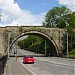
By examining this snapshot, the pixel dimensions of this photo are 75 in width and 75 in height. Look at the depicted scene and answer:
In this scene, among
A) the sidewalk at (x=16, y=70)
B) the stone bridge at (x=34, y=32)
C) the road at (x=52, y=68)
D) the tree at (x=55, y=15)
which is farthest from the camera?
the tree at (x=55, y=15)

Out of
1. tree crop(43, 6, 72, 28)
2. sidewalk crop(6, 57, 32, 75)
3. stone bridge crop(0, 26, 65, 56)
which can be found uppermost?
tree crop(43, 6, 72, 28)

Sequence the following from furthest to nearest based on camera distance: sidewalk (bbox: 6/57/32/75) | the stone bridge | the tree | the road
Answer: the tree → the stone bridge → the road → sidewalk (bbox: 6/57/32/75)

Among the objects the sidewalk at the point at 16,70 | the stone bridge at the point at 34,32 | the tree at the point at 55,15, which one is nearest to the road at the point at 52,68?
the sidewalk at the point at 16,70

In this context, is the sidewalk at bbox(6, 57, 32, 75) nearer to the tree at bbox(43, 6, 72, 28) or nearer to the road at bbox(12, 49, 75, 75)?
the road at bbox(12, 49, 75, 75)

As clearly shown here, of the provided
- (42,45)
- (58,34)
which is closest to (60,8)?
(42,45)

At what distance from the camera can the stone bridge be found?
81.4 m

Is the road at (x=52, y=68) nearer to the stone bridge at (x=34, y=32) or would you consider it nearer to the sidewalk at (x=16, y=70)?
the sidewalk at (x=16, y=70)

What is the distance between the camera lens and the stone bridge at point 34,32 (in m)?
81.4

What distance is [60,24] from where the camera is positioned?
4311 inches

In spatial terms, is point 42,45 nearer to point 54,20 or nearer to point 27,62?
point 54,20

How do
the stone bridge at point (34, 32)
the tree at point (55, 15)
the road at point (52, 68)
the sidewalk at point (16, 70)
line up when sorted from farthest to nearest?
the tree at point (55, 15) < the stone bridge at point (34, 32) < the road at point (52, 68) < the sidewalk at point (16, 70)

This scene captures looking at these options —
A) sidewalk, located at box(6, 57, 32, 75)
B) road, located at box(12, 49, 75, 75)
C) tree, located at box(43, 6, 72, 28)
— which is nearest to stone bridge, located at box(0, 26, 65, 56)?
tree, located at box(43, 6, 72, 28)

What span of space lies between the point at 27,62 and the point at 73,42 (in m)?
38.0

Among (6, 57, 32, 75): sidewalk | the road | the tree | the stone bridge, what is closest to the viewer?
(6, 57, 32, 75): sidewalk
